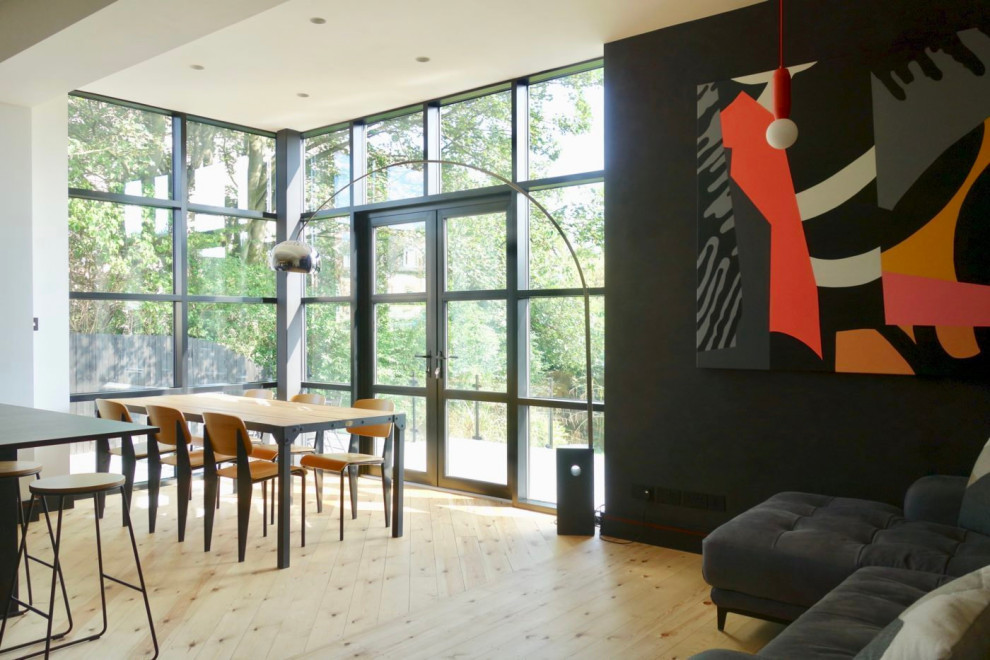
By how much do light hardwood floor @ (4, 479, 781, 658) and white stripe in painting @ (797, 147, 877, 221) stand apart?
2001 mm

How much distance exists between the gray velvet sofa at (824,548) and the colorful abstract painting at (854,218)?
0.72 meters

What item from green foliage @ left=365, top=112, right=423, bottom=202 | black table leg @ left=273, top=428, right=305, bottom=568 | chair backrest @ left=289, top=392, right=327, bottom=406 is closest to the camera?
black table leg @ left=273, top=428, right=305, bottom=568

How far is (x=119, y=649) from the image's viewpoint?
3.03 m

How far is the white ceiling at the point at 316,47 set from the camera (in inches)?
161

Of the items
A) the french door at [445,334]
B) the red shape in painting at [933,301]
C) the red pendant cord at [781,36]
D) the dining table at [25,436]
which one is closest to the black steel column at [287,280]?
the french door at [445,334]

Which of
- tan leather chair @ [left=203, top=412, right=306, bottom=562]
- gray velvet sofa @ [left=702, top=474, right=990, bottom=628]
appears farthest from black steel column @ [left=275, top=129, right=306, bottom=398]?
gray velvet sofa @ [left=702, top=474, right=990, bottom=628]

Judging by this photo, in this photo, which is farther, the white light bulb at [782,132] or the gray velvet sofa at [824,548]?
the gray velvet sofa at [824,548]

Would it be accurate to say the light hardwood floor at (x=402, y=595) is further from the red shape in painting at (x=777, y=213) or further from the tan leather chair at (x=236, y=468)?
the red shape in painting at (x=777, y=213)

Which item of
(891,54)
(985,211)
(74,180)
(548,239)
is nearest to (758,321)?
(985,211)

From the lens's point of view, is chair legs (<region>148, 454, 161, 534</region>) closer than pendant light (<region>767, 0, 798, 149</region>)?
No

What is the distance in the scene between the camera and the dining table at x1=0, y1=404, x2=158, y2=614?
283cm

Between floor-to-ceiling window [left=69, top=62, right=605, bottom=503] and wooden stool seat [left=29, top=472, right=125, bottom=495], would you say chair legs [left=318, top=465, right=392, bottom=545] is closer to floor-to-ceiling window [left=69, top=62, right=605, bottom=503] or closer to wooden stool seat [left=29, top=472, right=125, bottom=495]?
floor-to-ceiling window [left=69, top=62, right=605, bottom=503]

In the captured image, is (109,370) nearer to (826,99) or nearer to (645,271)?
(645,271)

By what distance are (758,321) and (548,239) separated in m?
1.83
